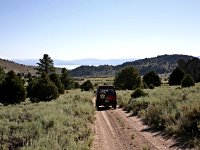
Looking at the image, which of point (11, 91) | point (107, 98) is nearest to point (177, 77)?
point (11, 91)

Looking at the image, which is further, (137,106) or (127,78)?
(127,78)

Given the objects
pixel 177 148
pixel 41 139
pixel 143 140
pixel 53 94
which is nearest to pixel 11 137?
pixel 41 139

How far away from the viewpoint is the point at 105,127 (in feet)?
66.9

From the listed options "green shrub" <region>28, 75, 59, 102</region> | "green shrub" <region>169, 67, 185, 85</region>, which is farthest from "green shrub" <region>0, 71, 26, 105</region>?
"green shrub" <region>169, 67, 185, 85</region>

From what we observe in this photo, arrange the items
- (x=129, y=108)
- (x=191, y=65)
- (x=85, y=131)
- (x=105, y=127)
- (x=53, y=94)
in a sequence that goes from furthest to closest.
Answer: (x=191, y=65) < (x=53, y=94) < (x=129, y=108) < (x=105, y=127) < (x=85, y=131)

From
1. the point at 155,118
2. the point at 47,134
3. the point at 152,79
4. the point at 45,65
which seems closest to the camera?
the point at 47,134

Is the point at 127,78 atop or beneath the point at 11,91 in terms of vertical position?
atop

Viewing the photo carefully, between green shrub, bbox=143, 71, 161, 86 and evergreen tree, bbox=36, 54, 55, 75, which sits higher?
evergreen tree, bbox=36, 54, 55, 75

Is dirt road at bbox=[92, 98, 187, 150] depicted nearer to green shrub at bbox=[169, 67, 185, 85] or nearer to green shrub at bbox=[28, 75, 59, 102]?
green shrub at bbox=[28, 75, 59, 102]

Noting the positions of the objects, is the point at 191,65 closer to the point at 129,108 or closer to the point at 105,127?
the point at 129,108

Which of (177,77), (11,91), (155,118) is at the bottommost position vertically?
(11,91)

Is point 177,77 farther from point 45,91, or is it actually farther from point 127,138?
point 127,138

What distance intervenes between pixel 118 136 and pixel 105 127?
11.2ft

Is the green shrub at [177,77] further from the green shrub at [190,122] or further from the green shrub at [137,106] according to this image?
the green shrub at [190,122]
